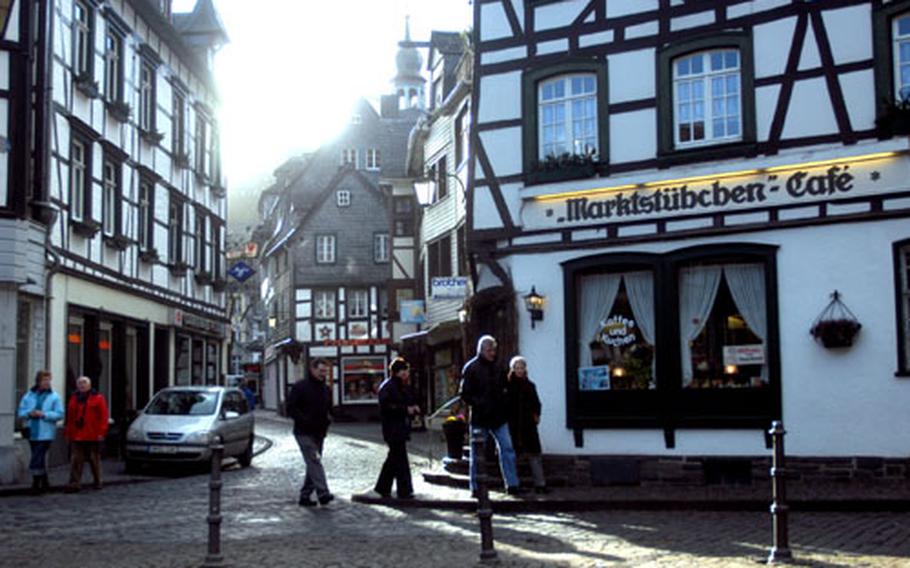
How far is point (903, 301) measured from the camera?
50.5ft

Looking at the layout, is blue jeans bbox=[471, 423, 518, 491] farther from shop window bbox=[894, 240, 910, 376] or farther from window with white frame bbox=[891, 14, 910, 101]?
window with white frame bbox=[891, 14, 910, 101]

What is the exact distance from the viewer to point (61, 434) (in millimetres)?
22328

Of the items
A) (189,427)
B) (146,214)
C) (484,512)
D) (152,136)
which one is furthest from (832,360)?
(152,136)

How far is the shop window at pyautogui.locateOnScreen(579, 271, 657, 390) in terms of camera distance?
17.3 m

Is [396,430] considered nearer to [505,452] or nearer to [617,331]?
[505,452]

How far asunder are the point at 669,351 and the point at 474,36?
19.4 ft

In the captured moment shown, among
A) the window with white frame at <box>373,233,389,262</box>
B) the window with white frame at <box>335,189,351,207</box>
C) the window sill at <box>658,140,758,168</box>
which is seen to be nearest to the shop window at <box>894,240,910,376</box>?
the window sill at <box>658,140,758,168</box>

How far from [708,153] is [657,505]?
5149 mm

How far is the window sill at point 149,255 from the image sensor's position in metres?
28.4

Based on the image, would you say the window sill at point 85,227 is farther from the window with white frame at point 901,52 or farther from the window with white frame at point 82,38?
the window with white frame at point 901,52

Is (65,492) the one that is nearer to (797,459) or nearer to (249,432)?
(249,432)

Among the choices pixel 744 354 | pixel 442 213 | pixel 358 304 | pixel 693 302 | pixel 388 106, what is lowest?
pixel 744 354

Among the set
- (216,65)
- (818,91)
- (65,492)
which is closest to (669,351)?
(818,91)

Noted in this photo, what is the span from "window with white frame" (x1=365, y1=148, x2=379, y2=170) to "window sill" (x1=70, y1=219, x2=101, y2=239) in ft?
139
